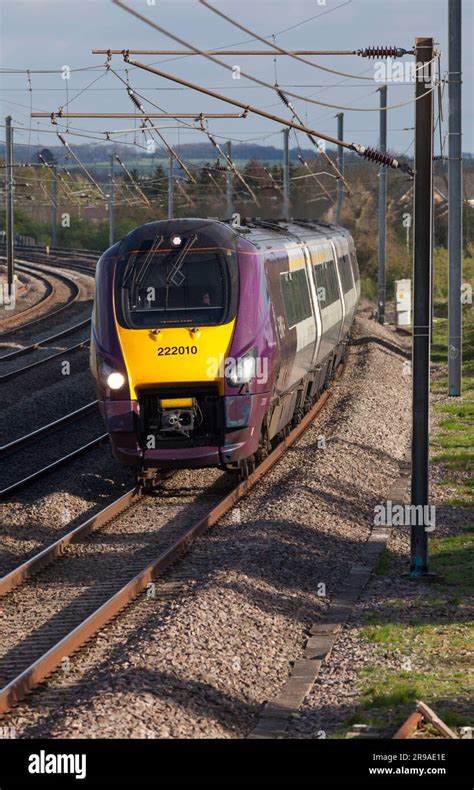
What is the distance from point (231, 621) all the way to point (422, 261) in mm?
4463

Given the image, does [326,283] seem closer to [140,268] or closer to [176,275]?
[176,275]

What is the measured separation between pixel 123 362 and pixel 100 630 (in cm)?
506

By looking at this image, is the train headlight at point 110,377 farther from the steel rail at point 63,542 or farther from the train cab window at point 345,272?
the train cab window at point 345,272

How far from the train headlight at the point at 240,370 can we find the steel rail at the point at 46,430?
5.03 metres

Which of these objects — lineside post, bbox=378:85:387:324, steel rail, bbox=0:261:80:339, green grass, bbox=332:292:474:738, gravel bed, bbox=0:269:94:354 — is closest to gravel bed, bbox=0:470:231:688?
A: green grass, bbox=332:292:474:738

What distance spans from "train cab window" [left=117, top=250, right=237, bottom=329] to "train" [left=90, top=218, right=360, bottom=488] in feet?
0.04

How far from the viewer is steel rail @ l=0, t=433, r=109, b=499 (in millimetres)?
16172

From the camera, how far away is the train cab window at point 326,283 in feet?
72.1

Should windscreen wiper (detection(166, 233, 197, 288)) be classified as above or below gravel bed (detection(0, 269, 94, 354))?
above

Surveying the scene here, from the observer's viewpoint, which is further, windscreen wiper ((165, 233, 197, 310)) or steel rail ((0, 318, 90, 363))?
steel rail ((0, 318, 90, 363))

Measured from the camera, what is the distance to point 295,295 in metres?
18.7

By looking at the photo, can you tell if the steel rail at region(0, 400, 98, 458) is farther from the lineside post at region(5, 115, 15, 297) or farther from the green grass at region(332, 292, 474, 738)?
the lineside post at region(5, 115, 15, 297)
